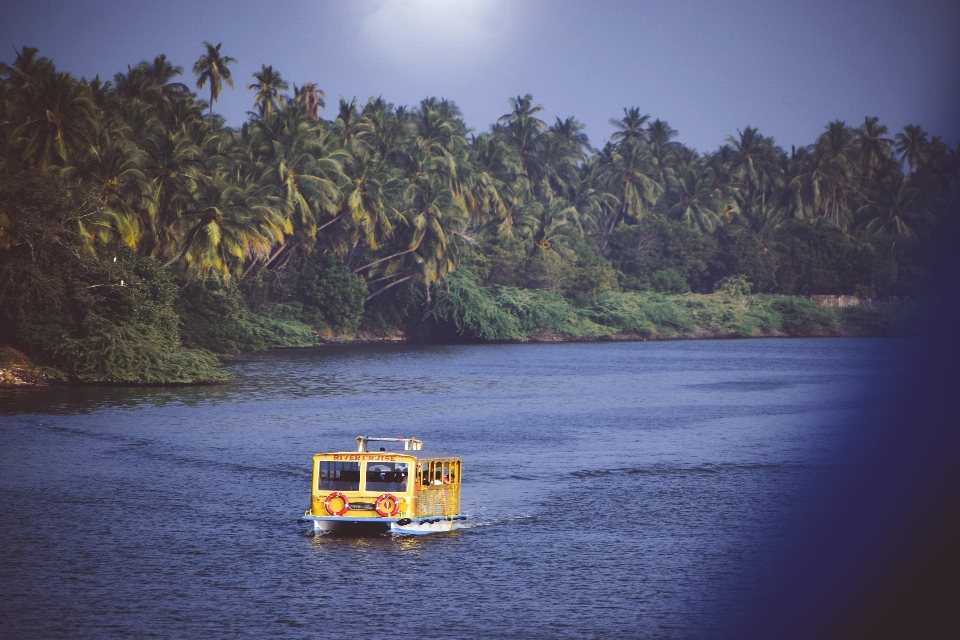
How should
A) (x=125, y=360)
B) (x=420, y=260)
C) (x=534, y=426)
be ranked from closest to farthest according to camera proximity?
(x=534, y=426)
(x=125, y=360)
(x=420, y=260)

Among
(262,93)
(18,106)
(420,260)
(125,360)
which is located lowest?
(125,360)

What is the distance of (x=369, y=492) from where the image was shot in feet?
104

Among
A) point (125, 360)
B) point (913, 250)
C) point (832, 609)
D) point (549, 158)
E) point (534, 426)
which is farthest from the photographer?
point (549, 158)

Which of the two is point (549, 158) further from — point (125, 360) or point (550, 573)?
point (550, 573)

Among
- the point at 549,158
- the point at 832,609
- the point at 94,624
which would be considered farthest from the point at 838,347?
the point at 94,624

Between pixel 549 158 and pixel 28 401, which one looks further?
pixel 549 158

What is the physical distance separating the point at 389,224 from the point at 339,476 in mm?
72405

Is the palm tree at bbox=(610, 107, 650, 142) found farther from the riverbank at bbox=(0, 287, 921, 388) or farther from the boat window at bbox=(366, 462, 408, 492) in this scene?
the boat window at bbox=(366, 462, 408, 492)

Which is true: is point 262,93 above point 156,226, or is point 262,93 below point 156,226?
above

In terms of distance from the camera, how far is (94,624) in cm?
2559

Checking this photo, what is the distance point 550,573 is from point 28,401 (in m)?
37.5

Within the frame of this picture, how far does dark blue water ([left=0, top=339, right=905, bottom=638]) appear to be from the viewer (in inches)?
1058

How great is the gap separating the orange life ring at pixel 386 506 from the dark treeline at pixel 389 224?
17.3 metres

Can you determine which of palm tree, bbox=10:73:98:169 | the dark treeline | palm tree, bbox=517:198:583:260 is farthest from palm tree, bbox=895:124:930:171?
palm tree, bbox=10:73:98:169
